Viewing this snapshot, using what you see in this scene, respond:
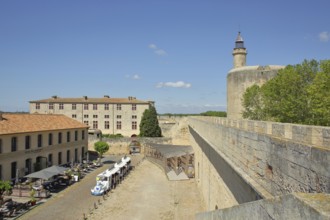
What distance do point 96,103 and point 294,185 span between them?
53.3m

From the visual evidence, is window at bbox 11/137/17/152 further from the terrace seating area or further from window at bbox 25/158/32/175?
the terrace seating area

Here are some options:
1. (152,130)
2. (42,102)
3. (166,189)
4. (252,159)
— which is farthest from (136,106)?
(252,159)

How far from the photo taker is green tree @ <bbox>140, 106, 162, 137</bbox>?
167 ft

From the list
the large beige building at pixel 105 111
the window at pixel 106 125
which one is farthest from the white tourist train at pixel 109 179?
the window at pixel 106 125

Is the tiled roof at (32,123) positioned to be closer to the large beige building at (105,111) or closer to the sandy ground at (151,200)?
the sandy ground at (151,200)

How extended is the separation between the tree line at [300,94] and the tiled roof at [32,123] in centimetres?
1997

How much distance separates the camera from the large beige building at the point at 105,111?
55.2 meters

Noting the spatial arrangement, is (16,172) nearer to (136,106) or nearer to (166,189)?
(166,189)

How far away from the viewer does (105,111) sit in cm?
5547

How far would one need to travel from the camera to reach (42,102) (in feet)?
185

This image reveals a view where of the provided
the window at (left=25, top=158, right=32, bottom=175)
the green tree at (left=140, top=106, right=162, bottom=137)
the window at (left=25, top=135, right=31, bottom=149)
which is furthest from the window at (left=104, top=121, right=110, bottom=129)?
the window at (left=25, top=158, right=32, bottom=175)

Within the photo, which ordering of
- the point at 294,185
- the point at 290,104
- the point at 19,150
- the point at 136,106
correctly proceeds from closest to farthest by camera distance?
1. the point at 294,185
2. the point at 290,104
3. the point at 19,150
4. the point at 136,106

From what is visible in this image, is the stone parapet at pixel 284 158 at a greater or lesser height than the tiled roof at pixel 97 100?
lesser

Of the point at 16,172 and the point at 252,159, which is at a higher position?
the point at 252,159
